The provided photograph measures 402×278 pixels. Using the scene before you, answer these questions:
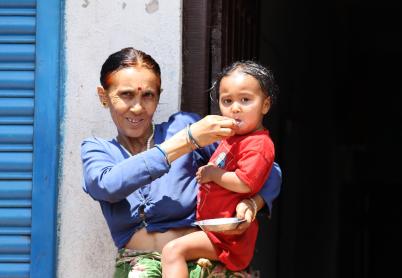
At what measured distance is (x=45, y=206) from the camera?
14.5ft

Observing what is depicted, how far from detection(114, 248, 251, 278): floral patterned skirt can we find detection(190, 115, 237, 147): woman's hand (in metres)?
0.45

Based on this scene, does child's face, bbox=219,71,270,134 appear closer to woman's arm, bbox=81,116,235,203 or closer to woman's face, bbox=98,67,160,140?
woman's arm, bbox=81,116,235,203

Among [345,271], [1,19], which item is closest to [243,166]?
[1,19]

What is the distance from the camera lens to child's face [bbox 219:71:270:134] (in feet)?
11.7

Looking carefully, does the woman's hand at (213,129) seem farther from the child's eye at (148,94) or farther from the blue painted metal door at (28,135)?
the blue painted metal door at (28,135)

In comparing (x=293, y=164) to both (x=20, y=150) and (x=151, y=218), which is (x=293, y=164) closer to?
(x=20, y=150)

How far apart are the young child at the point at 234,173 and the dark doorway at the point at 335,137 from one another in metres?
2.35

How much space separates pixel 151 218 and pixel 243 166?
1.55 ft

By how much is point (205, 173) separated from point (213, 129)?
0.18m

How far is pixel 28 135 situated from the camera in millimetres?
4484

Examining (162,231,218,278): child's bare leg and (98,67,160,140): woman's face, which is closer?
(162,231,218,278): child's bare leg

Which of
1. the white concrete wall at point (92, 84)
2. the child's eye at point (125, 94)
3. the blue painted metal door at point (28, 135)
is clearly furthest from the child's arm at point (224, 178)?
the blue painted metal door at point (28, 135)

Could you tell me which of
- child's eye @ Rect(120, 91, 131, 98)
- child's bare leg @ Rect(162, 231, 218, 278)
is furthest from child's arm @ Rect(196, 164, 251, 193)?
child's eye @ Rect(120, 91, 131, 98)

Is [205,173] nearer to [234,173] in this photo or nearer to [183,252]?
[234,173]
